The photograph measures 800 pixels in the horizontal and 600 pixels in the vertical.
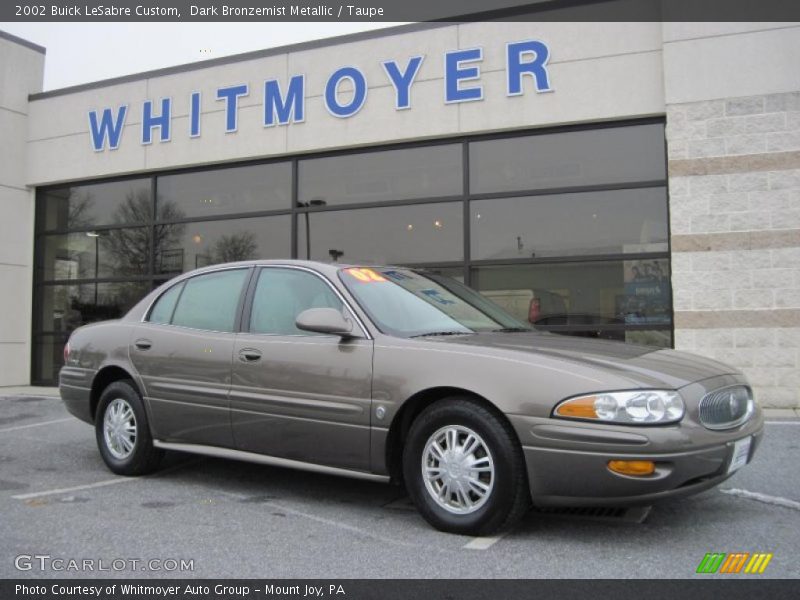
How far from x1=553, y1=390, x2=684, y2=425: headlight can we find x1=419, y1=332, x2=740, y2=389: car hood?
0.07 m

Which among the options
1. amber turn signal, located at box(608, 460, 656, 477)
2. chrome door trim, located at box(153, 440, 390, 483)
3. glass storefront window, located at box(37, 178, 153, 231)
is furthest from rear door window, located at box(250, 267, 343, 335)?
glass storefront window, located at box(37, 178, 153, 231)

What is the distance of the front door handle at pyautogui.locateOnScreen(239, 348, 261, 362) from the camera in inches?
175

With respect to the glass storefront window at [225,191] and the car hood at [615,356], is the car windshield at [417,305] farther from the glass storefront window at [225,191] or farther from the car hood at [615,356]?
the glass storefront window at [225,191]

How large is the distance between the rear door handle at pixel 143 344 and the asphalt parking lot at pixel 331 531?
0.98 metres

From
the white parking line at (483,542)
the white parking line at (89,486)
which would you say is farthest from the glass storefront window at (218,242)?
the white parking line at (483,542)

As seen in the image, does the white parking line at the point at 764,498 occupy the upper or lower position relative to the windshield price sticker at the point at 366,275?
lower

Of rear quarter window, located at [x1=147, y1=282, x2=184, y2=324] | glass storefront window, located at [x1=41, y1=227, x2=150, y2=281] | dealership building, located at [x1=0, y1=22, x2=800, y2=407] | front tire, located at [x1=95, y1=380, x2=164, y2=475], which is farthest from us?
glass storefront window, located at [x1=41, y1=227, x2=150, y2=281]

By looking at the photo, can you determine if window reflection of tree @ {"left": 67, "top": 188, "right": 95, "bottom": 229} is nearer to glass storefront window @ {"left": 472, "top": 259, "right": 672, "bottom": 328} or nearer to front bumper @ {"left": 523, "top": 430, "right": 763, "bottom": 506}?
glass storefront window @ {"left": 472, "top": 259, "right": 672, "bottom": 328}

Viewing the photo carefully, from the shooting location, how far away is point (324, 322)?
398 cm

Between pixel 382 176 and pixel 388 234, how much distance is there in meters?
0.90

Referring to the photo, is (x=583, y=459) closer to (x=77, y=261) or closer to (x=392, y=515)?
(x=392, y=515)

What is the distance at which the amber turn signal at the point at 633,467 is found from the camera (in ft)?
10.5

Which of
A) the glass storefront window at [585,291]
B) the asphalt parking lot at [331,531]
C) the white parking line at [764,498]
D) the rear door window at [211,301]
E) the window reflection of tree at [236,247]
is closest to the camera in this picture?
the asphalt parking lot at [331,531]
